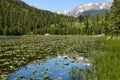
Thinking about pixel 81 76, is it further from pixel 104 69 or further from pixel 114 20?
pixel 114 20

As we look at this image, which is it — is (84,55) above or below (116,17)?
below

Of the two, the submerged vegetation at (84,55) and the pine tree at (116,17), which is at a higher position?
the pine tree at (116,17)

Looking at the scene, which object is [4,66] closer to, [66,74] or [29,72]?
[29,72]

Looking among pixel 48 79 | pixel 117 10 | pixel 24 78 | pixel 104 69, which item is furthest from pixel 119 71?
pixel 117 10

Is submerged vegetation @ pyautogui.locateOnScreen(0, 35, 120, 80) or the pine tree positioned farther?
the pine tree

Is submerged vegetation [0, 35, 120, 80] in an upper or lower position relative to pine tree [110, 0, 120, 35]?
lower

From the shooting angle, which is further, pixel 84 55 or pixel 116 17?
pixel 116 17

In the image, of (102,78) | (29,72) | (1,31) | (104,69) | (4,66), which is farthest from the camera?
(1,31)

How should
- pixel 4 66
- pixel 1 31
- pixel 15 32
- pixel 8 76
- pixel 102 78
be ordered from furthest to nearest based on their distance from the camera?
1. pixel 15 32
2. pixel 1 31
3. pixel 4 66
4. pixel 8 76
5. pixel 102 78

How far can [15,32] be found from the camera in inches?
7096

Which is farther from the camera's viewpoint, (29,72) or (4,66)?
(4,66)

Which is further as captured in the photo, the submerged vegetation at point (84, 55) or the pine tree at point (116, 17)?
the pine tree at point (116, 17)

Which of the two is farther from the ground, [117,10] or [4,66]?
[117,10]

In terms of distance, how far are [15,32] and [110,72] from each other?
168 meters
